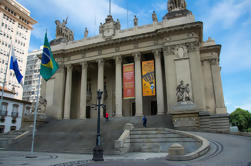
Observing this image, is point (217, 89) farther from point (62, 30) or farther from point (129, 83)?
point (62, 30)

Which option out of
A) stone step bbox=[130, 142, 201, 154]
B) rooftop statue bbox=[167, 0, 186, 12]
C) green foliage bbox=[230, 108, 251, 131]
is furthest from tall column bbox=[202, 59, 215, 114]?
green foliage bbox=[230, 108, 251, 131]

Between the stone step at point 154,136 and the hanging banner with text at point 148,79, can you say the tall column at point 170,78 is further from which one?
the stone step at point 154,136

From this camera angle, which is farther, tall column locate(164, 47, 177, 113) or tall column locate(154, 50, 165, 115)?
tall column locate(154, 50, 165, 115)

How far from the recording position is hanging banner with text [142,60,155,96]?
2489 cm

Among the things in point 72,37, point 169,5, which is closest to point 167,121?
point 169,5

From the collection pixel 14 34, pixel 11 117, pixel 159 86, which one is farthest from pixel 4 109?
pixel 159 86

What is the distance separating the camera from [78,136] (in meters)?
19.4

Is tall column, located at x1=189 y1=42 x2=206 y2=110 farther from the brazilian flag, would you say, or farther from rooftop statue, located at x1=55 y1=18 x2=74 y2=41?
rooftop statue, located at x1=55 y1=18 x2=74 y2=41

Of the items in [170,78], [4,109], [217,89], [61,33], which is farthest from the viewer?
[4,109]

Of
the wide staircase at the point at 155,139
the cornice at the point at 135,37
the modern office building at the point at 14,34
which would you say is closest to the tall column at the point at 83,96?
the cornice at the point at 135,37

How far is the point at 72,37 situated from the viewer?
37656mm

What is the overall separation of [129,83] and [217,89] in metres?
13.3

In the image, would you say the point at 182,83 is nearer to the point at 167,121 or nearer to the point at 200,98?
the point at 200,98

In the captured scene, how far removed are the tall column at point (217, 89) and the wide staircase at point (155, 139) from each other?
15.2 m
